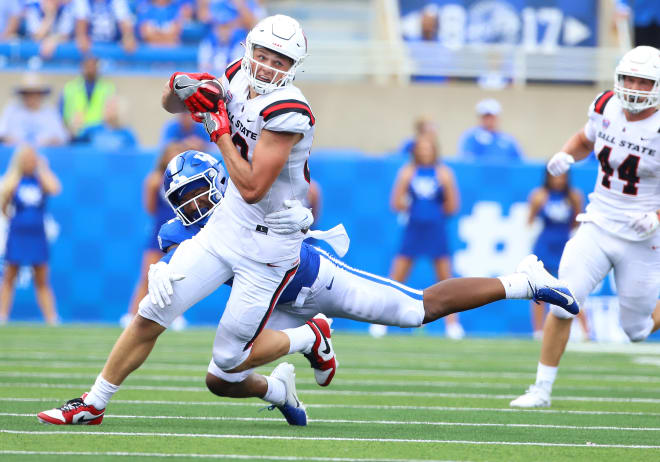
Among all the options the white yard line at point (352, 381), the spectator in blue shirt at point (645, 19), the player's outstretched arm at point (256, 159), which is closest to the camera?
the player's outstretched arm at point (256, 159)

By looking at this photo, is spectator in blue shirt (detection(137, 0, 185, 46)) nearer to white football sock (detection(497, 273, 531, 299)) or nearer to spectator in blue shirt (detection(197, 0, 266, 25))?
spectator in blue shirt (detection(197, 0, 266, 25))

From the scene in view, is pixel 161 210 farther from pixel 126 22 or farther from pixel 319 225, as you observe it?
pixel 126 22

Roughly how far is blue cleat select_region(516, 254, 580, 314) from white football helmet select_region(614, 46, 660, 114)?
117 cm

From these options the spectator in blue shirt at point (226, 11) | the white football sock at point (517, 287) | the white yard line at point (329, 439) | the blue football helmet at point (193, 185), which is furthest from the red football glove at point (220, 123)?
the spectator in blue shirt at point (226, 11)

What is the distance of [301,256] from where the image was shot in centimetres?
504

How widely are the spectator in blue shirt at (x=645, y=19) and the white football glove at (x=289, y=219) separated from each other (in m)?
10.9

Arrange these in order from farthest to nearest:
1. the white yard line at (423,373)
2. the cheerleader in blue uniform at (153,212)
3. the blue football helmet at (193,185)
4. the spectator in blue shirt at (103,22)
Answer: the spectator in blue shirt at (103,22), the cheerleader in blue uniform at (153,212), the white yard line at (423,373), the blue football helmet at (193,185)

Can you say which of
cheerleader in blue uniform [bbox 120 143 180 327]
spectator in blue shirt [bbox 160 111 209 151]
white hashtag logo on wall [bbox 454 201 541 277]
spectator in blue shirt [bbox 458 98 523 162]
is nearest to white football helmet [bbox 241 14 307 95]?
cheerleader in blue uniform [bbox 120 143 180 327]

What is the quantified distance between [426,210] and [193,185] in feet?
19.8

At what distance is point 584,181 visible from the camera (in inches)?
444

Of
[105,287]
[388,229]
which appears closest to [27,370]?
[105,287]

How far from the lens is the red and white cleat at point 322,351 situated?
5.21 m

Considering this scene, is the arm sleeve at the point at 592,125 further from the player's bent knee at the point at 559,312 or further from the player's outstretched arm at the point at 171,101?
the player's outstretched arm at the point at 171,101

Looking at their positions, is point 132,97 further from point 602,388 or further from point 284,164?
point 284,164
